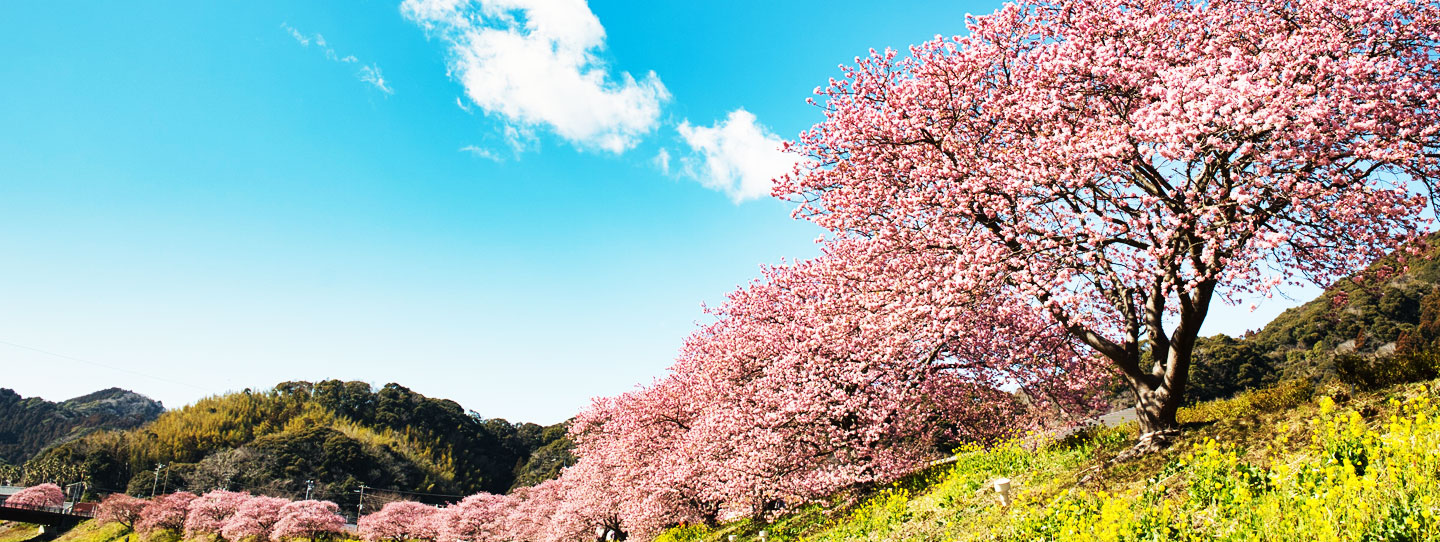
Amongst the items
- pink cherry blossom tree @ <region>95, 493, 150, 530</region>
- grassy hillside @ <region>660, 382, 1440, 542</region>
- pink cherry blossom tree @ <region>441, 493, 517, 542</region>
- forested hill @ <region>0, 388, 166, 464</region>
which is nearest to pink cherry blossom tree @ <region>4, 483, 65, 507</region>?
pink cherry blossom tree @ <region>95, 493, 150, 530</region>

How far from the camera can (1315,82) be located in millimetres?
8609

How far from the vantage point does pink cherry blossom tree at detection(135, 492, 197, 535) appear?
50.4 metres

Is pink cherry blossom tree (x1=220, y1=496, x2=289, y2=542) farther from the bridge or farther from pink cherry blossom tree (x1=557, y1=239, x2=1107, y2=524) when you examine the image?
pink cherry blossom tree (x1=557, y1=239, x2=1107, y2=524)

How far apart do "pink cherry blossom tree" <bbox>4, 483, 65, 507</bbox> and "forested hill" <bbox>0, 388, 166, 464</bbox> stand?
8008 centimetres

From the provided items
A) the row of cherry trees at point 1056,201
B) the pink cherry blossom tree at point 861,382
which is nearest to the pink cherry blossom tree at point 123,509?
the pink cherry blossom tree at point 861,382

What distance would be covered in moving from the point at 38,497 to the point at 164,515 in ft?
62.1

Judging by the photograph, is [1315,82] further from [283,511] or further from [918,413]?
[283,511]

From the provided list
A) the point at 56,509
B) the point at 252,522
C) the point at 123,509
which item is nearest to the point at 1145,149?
the point at 252,522

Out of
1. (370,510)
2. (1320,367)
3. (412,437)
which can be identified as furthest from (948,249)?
(412,437)

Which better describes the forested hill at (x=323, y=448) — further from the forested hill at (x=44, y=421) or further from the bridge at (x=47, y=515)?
the forested hill at (x=44, y=421)

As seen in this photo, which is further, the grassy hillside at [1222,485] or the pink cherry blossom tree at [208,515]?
the pink cherry blossom tree at [208,515]

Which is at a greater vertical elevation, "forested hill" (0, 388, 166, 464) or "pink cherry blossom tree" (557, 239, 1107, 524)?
"forested hill" (0, 388, 166, 464)

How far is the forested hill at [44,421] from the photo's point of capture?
128250mm

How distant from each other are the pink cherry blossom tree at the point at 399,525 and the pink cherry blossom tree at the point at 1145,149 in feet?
173
